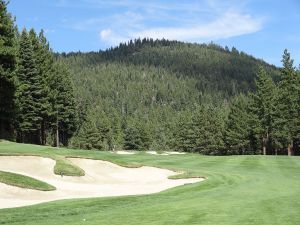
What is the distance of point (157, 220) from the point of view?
12.9 m

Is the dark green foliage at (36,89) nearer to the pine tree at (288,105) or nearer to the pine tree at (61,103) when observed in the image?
the pine tree at (61,103)

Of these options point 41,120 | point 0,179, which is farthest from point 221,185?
point 41,120

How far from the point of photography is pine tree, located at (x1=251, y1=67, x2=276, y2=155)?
77.3 meters

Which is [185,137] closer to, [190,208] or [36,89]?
[36,89]

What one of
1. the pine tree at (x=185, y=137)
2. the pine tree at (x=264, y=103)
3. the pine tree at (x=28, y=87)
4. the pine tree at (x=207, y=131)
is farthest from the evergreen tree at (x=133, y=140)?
the pine tree at (x=28, y=87)

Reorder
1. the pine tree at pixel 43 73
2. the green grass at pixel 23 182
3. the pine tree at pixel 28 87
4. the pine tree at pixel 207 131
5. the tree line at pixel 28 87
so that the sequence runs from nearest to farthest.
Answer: the green grass at pixel 23 182 → the tree line at pixel 28 87 → the pine tree at pixel 28 87 → the pine tree at pixel 43 73 → the pine tree at pixel 207 131

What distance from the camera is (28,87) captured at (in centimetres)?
5688

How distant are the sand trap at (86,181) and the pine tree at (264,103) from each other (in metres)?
50.2

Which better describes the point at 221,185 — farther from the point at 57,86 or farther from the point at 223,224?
the point at 57,86

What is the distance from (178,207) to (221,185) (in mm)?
7715

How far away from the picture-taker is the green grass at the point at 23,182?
848 inches

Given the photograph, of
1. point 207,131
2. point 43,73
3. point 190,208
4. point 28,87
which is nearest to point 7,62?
point 28,87

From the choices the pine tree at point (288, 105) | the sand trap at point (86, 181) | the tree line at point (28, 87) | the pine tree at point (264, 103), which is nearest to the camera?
the sand trap at point (86, 181)

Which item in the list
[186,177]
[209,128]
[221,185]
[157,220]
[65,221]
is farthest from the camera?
[209,128]
